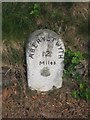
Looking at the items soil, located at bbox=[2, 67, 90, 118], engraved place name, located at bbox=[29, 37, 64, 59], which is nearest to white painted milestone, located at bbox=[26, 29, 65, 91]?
engraved place name, located at bbox=[29, 37, 64, 59]

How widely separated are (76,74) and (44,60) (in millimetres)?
548

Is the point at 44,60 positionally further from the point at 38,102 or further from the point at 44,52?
the point at 38,102

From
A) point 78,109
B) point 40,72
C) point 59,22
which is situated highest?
point 59,22

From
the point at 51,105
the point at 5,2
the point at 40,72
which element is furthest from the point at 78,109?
the point at 5,2

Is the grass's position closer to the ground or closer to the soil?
the ground

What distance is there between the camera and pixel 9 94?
16.0 feet

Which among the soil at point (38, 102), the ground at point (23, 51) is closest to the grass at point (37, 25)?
the ground at point (23, 51)

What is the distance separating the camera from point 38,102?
4.86 m

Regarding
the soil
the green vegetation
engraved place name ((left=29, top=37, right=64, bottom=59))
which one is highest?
engraved place name ((left=29, top=37, right=64, bottom=59))

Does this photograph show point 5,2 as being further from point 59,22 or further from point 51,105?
point 51,105

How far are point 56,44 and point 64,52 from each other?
182mm

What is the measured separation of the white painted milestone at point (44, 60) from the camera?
472cm

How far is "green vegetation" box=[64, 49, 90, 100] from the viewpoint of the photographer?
4953mm

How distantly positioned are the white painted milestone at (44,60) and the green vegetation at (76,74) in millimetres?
148
